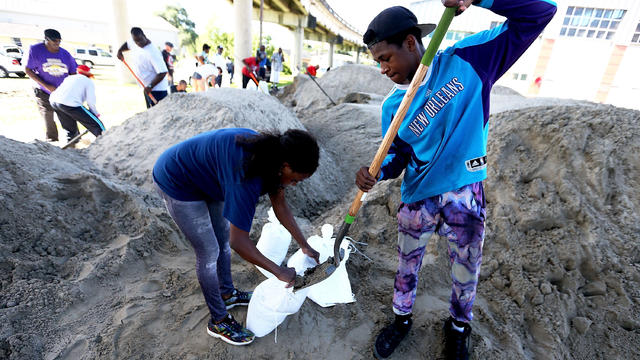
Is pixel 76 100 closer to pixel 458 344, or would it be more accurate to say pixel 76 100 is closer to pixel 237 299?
pixel 237 299

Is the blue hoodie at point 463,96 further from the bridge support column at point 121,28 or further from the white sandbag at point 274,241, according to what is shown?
the bridge support column at point 121,28

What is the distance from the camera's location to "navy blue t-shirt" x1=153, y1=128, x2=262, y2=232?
1.29m

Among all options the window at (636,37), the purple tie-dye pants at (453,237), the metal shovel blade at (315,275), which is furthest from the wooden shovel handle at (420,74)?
the window at (636,37)

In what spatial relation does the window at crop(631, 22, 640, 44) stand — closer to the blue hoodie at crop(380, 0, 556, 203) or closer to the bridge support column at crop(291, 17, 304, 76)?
the bridge support column at crop(291, 17, 304, 76)

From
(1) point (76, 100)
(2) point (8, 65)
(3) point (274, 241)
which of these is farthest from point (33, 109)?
(3) point (274, 241)

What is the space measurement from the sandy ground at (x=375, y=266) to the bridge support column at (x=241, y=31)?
1134cm

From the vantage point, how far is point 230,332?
5.68 feet

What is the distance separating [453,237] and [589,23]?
23.7 m

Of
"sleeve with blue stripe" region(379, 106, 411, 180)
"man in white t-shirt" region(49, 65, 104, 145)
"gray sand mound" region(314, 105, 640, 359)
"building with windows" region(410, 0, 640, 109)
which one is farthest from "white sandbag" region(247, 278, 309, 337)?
"building with windows" region(410, 0, 640, 109)

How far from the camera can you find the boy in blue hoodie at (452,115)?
4.42 feet

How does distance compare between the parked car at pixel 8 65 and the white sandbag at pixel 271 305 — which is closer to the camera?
the white sandbag at pixel 271 305

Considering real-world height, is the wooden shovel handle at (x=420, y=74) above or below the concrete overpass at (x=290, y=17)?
below

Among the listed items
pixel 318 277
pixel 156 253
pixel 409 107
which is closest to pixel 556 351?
pixel 318 277

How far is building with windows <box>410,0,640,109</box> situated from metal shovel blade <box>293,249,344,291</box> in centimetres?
1994
